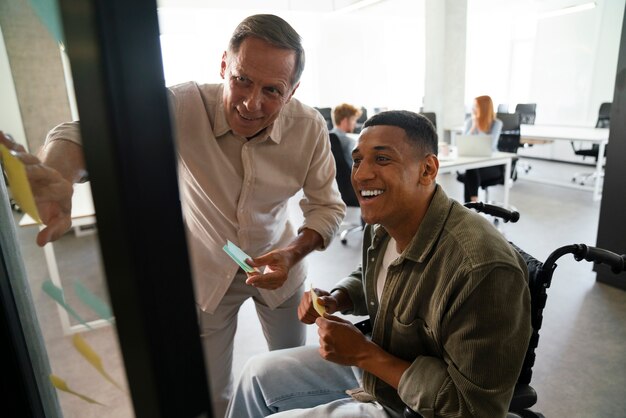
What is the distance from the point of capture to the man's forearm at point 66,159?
0.29 meters

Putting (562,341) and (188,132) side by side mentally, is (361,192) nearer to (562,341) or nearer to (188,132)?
(188,132)

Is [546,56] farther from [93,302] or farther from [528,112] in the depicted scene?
[93,302]

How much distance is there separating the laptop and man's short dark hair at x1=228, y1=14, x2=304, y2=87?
3512mm

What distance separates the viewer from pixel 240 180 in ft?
4.38

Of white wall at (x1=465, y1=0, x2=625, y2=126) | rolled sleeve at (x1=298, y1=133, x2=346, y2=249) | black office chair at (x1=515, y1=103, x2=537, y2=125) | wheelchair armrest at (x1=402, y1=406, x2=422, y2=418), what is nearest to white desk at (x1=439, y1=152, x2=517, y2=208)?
rolled sleeve at (x1=298, y1=133, x2=346, y2=249)

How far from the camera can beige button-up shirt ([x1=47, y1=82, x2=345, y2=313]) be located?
49.9 inches

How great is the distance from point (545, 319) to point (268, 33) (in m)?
2.53

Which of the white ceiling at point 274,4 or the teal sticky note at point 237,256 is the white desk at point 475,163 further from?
the white ceiling at point 274,4

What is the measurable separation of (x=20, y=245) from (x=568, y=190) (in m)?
6.75

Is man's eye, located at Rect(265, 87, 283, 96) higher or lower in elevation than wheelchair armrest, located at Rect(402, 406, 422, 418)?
higher

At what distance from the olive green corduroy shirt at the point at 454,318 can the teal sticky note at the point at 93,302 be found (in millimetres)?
786

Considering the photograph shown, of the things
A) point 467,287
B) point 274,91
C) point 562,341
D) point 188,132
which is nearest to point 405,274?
point 467,287

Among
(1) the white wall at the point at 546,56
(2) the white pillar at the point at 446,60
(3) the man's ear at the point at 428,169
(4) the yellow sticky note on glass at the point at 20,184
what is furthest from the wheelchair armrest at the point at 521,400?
(1) the white wall at the point at 546,56

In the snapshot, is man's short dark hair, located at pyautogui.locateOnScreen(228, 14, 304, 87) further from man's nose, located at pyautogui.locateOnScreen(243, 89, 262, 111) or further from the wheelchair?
the wheelchair
